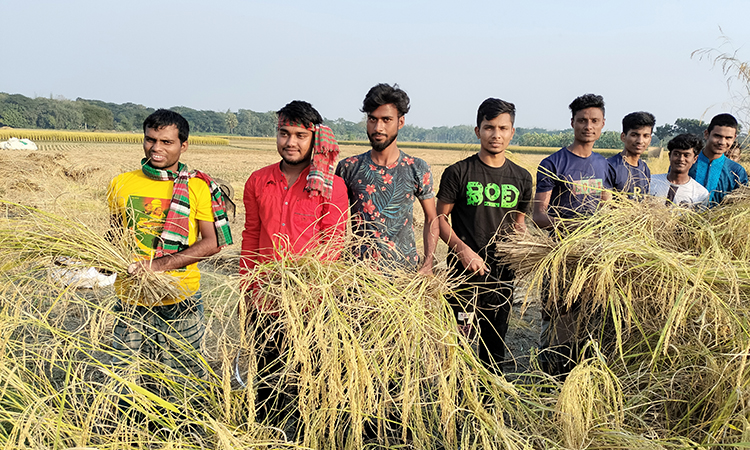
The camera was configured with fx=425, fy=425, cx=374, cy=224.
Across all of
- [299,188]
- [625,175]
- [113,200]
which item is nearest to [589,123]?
[625,175]

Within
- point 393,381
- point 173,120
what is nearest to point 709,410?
point 393,381

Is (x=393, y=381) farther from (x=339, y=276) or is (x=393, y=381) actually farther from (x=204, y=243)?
(x=204, y=243)

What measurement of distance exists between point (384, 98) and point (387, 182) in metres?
0.49

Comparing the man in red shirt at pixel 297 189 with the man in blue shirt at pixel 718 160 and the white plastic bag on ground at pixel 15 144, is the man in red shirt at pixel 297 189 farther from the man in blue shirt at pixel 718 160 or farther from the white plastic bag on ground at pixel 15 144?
the white plastic bag on ground at pixel 15 144

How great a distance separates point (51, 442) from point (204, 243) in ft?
3.36

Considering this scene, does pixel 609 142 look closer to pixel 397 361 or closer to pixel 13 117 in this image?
pixel 397 361

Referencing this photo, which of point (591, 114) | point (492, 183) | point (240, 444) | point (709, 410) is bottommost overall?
→ point (240, 444)

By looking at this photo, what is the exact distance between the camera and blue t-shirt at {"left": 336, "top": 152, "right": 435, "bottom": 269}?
2445 millimetres

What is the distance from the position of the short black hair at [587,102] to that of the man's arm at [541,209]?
2.32 ft

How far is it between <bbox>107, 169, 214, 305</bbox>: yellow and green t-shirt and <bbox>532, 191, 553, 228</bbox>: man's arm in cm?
194

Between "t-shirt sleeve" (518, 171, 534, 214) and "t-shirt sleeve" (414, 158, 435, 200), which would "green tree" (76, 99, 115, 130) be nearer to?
"t-shirt sleeve" (414, 158, 435, 200)

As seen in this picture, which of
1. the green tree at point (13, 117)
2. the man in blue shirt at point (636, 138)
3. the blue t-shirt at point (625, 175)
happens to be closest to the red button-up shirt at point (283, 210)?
the blue t-shirt at point (625, 175)

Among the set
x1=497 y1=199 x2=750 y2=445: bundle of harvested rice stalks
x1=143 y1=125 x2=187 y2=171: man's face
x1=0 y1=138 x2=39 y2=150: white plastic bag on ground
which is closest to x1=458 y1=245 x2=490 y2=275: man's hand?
x1=497 y1=199 x2=750 y2=445: bundle of harvested rice stalks

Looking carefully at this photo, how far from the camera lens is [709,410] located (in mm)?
1559
